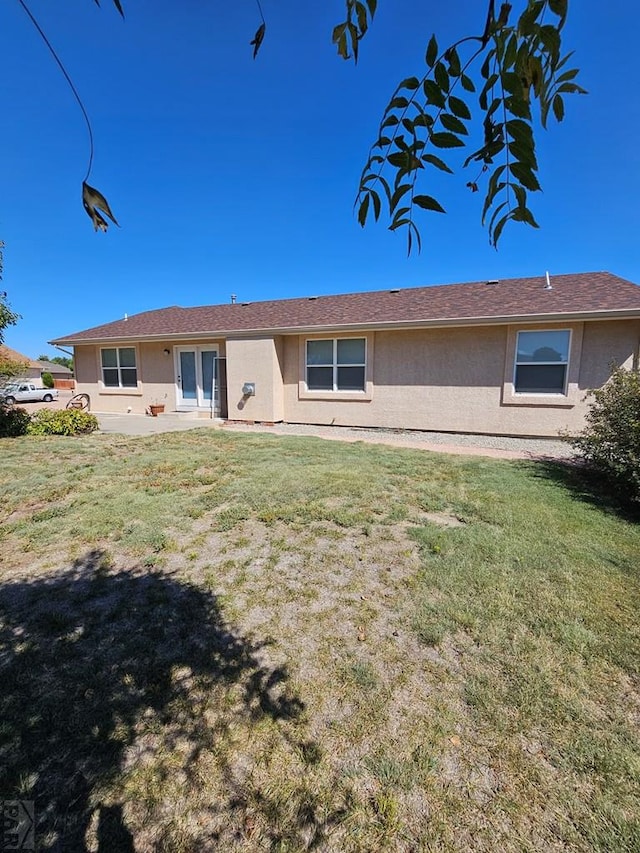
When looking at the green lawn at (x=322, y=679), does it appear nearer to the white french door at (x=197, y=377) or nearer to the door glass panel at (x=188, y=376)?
the white french door at (x=197, y=377)

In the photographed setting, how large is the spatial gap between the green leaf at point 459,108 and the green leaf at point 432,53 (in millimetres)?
122

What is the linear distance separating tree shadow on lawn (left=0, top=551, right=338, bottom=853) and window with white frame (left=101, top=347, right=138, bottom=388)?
548 inches

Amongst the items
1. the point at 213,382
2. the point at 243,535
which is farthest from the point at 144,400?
the point at 243,535

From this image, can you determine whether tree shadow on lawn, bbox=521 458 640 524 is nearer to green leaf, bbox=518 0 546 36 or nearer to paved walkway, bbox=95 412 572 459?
paved walkway, bbox=95 412 572 459

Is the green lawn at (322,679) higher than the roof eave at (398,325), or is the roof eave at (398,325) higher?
the roof eave at (398,325)

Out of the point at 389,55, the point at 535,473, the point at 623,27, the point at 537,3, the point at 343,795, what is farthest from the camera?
the point at 535,473

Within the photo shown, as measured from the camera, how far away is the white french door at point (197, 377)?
561 inches

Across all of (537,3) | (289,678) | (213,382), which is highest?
(537,3)

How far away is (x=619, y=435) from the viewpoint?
213 inches

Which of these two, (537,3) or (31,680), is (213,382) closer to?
(31,680)

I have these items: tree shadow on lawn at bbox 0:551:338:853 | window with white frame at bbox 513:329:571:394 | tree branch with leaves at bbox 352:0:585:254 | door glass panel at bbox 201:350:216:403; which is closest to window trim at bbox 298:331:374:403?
door glass panel at bbox 201:350:216:403

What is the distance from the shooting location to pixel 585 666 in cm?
226

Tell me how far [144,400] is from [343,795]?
15.5 m

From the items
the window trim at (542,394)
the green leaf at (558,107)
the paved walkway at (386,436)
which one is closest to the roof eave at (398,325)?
the window trim at (542,394)
